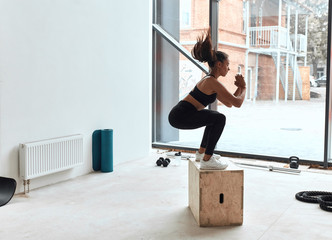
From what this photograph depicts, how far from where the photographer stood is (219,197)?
9.89ft

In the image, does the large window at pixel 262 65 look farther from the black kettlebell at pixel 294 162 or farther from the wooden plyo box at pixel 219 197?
the wooden plyo box at pixel 219 197

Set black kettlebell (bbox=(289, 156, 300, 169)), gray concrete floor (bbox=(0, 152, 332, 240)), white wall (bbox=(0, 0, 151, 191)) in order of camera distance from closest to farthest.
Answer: gray concrete floor (bbox=(0, 152, 332, 240)) → white wall (bbox=(0, 0, 151, 191)) → black kettlebell (bbox=(289, 156, 300, 169))

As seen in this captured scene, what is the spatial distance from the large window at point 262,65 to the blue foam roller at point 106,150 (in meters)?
1.68

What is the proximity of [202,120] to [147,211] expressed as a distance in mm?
864

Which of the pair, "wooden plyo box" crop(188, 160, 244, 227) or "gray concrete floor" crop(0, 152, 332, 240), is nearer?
"gray concrete floor" crop(0, 152, 332, 240)

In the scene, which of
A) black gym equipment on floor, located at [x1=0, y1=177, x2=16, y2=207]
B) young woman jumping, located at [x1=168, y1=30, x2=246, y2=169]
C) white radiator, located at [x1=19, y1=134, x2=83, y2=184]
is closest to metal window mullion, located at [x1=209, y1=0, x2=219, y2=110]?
white radiator, located at [x1=19, y1=134, x2=83, y2=184]

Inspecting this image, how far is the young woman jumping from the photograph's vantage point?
10.4 ft

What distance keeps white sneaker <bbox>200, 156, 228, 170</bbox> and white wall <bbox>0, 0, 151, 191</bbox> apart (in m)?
1.81

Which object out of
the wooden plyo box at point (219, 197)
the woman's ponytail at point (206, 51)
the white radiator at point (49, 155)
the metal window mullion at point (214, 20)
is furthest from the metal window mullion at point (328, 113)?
the white radiator at point (49, 155)

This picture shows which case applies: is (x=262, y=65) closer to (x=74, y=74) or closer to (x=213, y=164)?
(x=74, y=74)

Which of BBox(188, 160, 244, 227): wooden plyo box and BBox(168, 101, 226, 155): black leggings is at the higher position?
BBox(168, 101, 226, 155): black leggings

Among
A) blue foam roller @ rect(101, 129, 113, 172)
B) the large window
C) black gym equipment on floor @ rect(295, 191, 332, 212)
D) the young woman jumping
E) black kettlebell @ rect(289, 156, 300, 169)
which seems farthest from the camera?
the large window

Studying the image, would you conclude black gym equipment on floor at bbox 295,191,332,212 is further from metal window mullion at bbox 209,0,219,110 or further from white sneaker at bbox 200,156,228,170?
metal window mullion at bbox 209,0,219,110

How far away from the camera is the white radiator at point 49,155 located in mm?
3809
